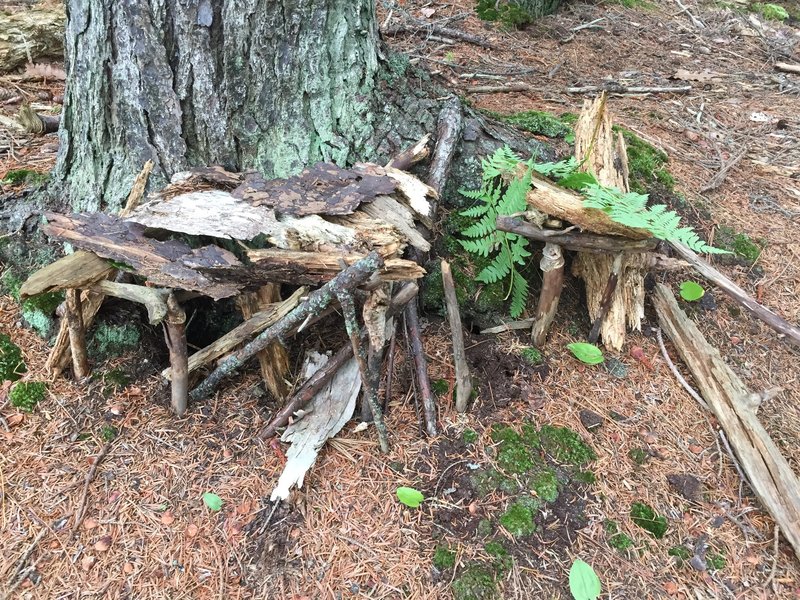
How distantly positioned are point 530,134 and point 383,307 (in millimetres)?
2288

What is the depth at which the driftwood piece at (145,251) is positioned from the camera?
2375 mm

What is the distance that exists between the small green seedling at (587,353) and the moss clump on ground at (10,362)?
307cm

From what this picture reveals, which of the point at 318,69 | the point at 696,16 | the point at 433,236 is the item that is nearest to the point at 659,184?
the point at 433,236

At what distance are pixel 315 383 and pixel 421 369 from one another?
0.56 m

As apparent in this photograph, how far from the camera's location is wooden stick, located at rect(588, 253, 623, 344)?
3041 millimetres

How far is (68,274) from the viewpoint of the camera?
8.16ft

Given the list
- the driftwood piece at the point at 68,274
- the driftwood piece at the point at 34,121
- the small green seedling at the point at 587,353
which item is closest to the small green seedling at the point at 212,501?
the driftwood piece at the point at 68,274

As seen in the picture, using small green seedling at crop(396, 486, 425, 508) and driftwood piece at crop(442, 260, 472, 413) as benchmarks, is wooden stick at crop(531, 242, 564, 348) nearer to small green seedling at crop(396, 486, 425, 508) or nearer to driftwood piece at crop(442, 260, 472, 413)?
driftwood piece at crop(442, 260, 472, 413)

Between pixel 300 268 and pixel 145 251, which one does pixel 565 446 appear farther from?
pixel 145 251

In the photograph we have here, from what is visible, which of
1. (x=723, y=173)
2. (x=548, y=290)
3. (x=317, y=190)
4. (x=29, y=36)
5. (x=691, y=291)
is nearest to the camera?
(x=317, y=190)

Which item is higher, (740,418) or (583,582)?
(740,418)

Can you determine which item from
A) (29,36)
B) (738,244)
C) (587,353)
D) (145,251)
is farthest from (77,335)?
(738,244)

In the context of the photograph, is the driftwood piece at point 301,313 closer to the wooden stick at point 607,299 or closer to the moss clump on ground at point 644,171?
the wooden stick at point 607,299

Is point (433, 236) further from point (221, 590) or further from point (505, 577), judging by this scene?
point (221, 590)
